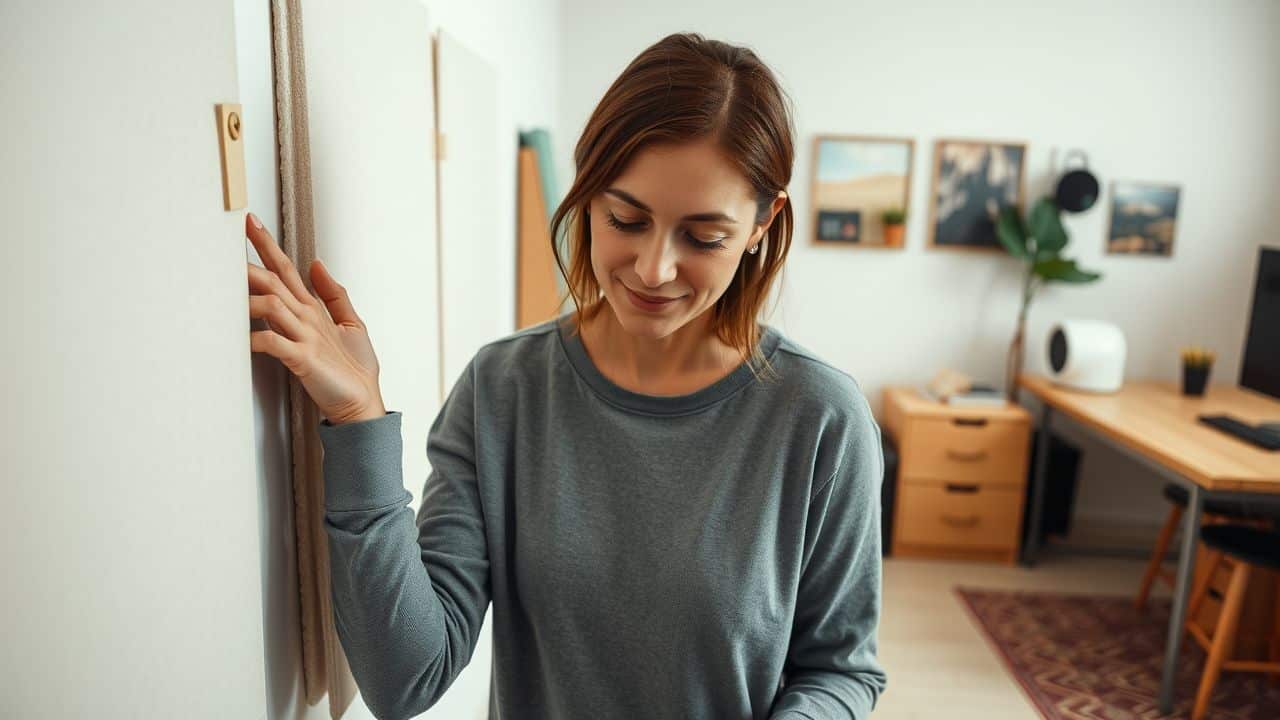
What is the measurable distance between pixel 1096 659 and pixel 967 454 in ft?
3.00

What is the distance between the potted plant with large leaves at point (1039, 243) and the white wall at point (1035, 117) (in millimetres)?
139

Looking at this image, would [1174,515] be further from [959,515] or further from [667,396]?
[667,396]

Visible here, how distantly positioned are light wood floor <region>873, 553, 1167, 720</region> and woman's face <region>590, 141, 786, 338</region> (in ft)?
6.95

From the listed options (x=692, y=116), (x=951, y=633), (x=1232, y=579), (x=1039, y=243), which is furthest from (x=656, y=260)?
(x=1039, y=243)

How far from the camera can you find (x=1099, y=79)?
383 centimetres

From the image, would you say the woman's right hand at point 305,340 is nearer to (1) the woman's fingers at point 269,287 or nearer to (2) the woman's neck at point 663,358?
(1) the woman's fingers at point 269,287

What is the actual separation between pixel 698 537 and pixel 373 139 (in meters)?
0.65

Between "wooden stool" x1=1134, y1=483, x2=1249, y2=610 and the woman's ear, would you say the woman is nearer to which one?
the woman's ear

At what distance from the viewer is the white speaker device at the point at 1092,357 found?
355 cm

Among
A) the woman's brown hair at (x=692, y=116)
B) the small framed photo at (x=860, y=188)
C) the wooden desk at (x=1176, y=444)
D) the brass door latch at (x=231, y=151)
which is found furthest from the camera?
the small framed photo at (x=860, y=188)

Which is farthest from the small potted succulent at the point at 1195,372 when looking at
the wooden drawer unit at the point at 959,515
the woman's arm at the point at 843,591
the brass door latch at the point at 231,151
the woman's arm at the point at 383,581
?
the brass door latch at the point at 231,151

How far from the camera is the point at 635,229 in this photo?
896 mm

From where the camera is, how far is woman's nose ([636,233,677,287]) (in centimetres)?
88

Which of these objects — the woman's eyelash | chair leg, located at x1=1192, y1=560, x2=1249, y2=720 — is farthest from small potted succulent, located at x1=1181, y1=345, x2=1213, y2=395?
the woman's eyelash
